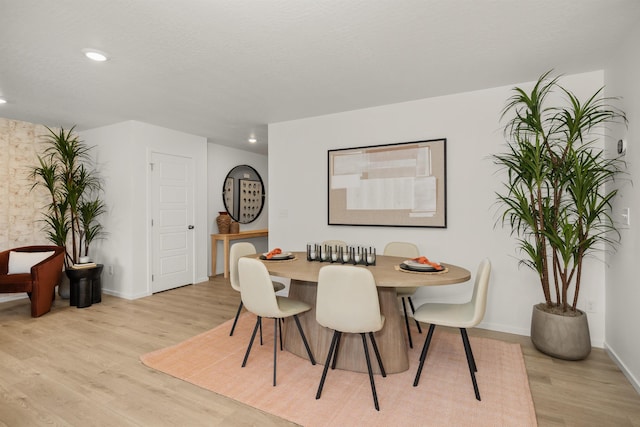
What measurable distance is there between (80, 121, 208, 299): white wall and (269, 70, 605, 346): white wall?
8.50ft

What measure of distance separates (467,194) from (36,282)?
4946 millimetres

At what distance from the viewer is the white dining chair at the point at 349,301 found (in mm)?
2018

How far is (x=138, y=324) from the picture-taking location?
3543 mm

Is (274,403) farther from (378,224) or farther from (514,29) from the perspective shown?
(514,29)

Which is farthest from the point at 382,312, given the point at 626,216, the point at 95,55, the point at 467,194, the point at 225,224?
the point at 225,224

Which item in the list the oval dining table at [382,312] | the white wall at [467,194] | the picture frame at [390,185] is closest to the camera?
the oval dining table at [382,312]

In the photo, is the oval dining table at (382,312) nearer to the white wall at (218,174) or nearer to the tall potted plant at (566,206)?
the tall potted plant at (566,206)

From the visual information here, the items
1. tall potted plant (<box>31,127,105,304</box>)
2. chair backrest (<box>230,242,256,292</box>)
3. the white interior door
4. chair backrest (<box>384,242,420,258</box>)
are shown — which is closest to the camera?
chair backrest (<box>230,242,256,292</box>)

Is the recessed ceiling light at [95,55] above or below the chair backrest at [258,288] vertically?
above

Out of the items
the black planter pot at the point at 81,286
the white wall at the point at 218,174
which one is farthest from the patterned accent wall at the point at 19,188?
the white wall at the point at 218,174

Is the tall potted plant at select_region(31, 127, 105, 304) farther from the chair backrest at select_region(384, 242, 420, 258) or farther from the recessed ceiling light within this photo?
the chair backrest at select_region(384, 242, 420, 258)

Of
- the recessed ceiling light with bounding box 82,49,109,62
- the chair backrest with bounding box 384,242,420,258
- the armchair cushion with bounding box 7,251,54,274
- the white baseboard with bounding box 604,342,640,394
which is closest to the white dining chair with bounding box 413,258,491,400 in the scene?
the chair backrest with bounding box 384,242,420,258

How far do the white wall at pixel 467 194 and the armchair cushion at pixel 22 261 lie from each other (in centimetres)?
371

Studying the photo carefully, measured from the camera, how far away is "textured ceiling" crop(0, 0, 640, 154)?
6.69 feet
